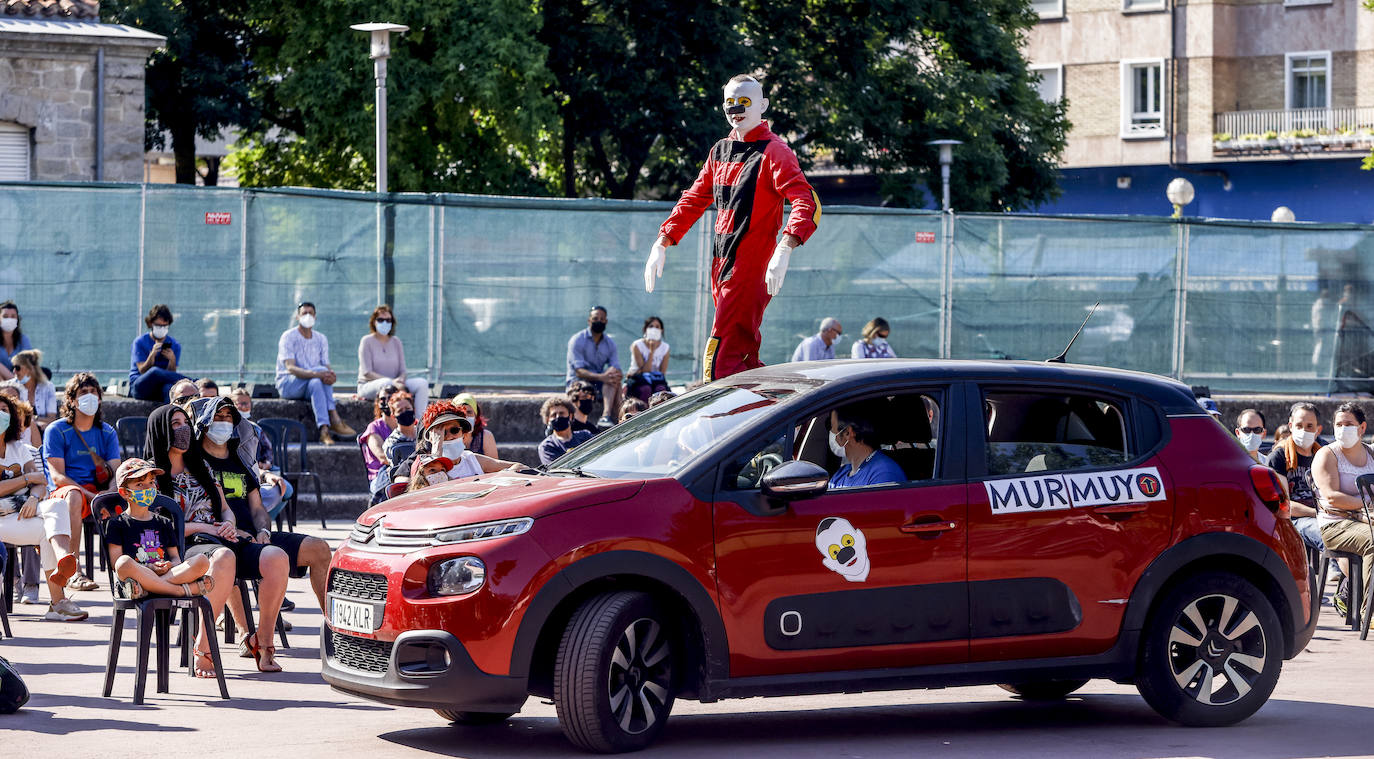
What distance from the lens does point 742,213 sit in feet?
35.5

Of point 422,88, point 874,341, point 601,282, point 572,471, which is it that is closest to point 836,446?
point 572,471

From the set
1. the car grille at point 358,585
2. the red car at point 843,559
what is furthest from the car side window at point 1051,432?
the car grille at point 358,585

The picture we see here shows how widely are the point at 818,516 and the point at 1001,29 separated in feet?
116

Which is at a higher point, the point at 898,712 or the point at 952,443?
the point at 952,443

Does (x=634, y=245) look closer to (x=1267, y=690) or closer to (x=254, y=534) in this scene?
(x=254, y=534)

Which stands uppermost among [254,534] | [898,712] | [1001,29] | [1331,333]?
[1001,29]

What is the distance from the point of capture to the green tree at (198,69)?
36.1m

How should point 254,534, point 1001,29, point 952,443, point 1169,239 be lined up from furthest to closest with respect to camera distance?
point 1001,29
point 1169,239
point 254,534
point 952,443

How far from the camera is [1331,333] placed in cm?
2147

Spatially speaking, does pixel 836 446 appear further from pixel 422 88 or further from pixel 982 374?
pixel 422 88

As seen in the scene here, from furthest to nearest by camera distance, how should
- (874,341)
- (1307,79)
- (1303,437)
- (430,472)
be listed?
1. (1307,79)
2. (874,341)
3. (1303,437)
4. (430,472)

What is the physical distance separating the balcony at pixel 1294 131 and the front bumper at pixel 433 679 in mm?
43861

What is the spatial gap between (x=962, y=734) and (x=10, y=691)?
423cm

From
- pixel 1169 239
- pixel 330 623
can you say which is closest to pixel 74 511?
pixel 330 623
